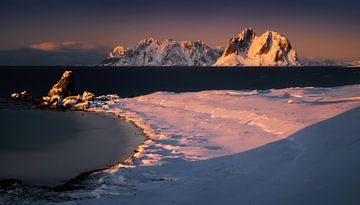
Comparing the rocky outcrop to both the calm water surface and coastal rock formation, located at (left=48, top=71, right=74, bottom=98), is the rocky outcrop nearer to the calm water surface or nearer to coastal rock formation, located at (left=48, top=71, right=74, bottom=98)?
coastal rock formation, located at (left=48, top=71, right=74, bottom=98)

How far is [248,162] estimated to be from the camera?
22672 mm

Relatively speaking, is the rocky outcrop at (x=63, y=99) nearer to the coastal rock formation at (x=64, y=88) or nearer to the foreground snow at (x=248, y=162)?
the coastal rock formation at (x=64, y=88)

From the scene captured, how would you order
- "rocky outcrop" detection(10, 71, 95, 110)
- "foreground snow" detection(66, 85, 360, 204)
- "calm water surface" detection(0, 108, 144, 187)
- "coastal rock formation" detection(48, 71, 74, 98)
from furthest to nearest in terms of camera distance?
"coastal rock formation" detection(48, 71, 74, 98) < "rocky outcrop" detection(10, 71, 95, 110) < "calm water surface" detection(0, 108, 144, 187) < "foreground snow" detection(66, 85, 360, 204)

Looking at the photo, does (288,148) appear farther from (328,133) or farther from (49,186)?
(49,186)

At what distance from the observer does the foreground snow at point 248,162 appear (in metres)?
16.2

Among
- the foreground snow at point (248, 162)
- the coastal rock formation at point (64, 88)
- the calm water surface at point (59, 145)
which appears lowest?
the calm water surface at point (59, 145)

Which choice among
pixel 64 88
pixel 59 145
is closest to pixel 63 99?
pixel 64 88

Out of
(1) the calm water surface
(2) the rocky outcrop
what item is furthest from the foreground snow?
(2) the rocky outcrop

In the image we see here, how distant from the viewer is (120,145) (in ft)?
99.2

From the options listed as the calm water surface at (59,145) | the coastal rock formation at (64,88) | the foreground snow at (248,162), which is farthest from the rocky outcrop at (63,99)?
the foreground snow at (248,162)

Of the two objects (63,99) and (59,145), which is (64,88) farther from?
(59,145)

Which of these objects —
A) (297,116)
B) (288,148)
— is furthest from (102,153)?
(297,116)

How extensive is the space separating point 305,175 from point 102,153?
51.8 feet

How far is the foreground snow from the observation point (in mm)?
16156
